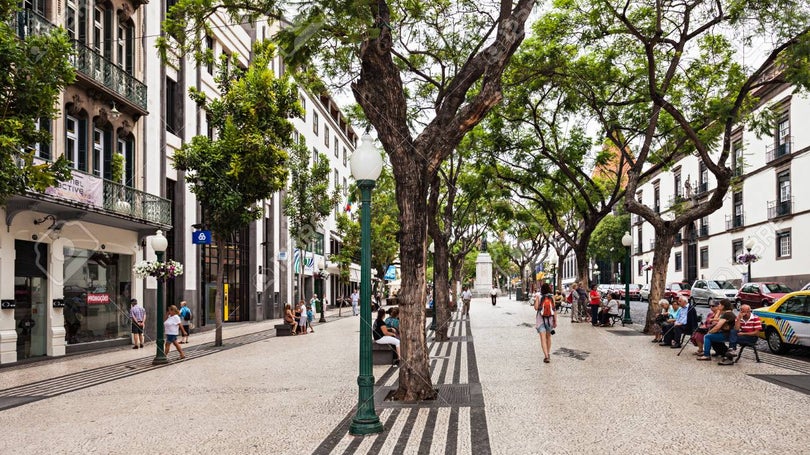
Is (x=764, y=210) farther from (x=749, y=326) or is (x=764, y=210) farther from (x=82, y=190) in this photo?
(x=82, y=190)

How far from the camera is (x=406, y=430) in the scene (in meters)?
7.63

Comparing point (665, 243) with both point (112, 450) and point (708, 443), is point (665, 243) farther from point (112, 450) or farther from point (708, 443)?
point (112, 450)

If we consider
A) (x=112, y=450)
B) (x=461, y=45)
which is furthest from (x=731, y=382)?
(x=461, y=45)

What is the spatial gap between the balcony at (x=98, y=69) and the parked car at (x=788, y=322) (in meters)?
17.2

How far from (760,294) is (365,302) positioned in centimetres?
2572

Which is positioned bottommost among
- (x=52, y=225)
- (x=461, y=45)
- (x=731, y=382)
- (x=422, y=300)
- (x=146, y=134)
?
(x=731, y=382)

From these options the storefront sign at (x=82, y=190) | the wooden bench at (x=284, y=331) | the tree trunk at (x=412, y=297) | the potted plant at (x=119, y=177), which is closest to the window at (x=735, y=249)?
the wooden bench at (x=284, y=331)

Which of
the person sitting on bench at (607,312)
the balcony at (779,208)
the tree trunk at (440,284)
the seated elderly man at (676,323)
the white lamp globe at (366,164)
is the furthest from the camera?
the balcony at (779,208)

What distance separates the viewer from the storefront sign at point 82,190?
51.2ft

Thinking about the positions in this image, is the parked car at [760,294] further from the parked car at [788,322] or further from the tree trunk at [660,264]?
the parked car at [788,322]

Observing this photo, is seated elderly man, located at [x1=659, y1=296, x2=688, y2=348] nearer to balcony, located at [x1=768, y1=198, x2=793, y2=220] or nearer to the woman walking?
the woman walking

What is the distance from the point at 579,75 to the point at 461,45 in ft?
14.6

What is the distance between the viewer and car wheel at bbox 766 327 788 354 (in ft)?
46.7

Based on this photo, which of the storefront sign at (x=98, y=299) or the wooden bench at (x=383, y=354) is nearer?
the wooden bench at (x=383, y=354)
